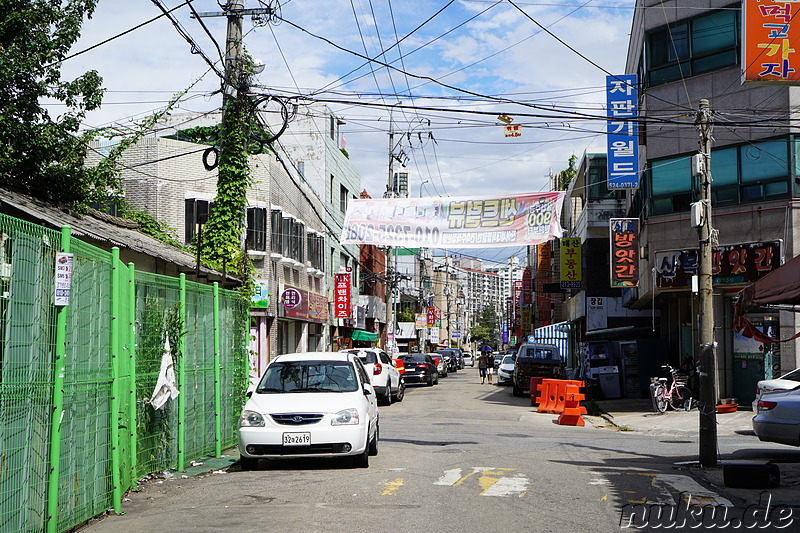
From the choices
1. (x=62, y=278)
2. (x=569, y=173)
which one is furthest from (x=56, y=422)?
(x=569, y=173)

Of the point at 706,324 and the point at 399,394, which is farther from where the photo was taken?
the point at 399,394

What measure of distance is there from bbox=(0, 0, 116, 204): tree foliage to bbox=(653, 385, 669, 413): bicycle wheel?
16.6 m

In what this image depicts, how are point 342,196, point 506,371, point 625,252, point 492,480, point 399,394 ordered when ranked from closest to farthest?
point 492,480 → point 625,252 → point 399,394 → point 506,371 → point 342,196

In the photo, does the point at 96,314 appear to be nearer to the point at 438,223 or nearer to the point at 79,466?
the point at 79,466

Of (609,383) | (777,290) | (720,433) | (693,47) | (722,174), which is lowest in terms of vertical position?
(720,433)

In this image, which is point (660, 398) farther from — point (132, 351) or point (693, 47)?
point (132, 351)

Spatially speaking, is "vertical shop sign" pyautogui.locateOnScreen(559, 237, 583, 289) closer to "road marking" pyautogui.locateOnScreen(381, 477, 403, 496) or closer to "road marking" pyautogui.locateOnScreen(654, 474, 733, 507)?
"road marking" pyautogui.locateOnScreen(654, 474, 733, 507)

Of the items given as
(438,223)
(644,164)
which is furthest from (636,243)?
(438,223)

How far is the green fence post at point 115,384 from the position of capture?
884cm

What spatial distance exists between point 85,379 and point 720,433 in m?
15.4

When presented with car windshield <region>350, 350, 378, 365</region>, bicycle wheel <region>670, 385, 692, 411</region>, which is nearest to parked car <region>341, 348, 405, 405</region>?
car windshield <region>350, 350, 378, 365</region>

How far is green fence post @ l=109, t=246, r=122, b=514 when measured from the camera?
29.0 ft

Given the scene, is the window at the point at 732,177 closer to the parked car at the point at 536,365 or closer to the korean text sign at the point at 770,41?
the korean text sign at the point at 770,41

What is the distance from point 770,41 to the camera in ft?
50.2
